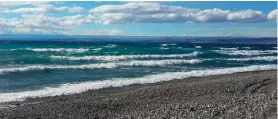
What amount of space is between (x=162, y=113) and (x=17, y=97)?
733cm

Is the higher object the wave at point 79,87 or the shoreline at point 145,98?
the shoreline at point 145,98

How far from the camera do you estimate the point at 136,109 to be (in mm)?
13203

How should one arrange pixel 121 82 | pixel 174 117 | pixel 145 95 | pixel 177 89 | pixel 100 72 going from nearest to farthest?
pixel 174 117 → pixel 145 95 → pixel 177 89 → pixel 121 82 → pixel 100 72

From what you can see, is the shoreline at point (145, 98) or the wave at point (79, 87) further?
the wave at point (79, 87)

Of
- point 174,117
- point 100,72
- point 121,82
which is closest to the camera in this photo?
point 174,117

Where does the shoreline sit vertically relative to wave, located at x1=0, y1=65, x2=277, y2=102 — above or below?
above

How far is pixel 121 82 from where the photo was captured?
2103 centimetres

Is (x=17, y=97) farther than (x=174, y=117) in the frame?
Yes

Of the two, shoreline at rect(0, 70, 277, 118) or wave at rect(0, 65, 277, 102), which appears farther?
wave at rect(0, 65, 277, 102)

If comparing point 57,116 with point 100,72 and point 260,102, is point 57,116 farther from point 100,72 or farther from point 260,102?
point 100,72

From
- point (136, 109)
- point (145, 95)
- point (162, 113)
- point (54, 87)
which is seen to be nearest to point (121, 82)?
point (54, 87)

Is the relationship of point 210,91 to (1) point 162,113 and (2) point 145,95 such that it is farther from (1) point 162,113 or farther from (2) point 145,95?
(1) point 162,113

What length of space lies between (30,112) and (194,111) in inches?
212

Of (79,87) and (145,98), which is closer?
(145,98)
